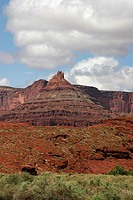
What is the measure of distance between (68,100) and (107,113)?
22115 mm

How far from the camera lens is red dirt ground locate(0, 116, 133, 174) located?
118 feet

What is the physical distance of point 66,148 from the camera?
4162cm

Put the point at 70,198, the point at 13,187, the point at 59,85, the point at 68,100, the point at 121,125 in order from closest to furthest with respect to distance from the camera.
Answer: the point at 70,198 < the point at 13,187 < the point at 121,125 < the point at 68,100 < the point at 59,85

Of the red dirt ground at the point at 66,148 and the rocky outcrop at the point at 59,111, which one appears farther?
the rocky outcrop at the point at 59,111

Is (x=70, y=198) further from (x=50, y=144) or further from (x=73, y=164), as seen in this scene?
(x=50, y=144)

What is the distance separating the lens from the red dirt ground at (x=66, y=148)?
35.9 metres

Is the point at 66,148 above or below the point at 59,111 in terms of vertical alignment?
below

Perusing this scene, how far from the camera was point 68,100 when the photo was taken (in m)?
169

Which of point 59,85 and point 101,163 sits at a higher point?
point 59,85

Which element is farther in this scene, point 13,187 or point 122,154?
point 122,154

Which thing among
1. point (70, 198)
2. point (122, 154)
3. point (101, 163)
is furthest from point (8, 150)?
point (70, 198)

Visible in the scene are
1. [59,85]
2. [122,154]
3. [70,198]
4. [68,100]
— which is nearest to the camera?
[70,198]

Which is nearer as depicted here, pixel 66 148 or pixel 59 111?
pixel 66 148

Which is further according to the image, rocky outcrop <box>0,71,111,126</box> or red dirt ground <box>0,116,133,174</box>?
rocky outcrop <box>0,71,111,126</box>
